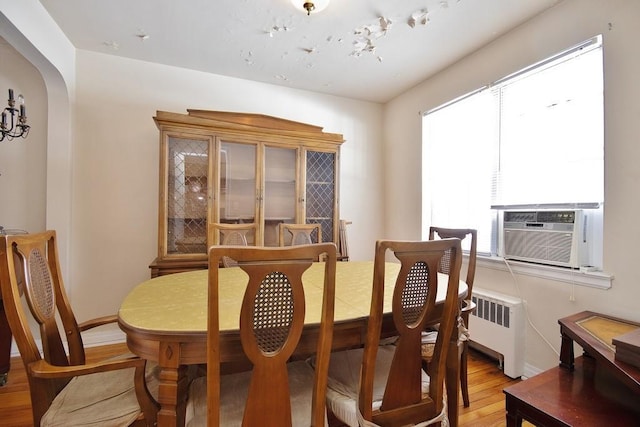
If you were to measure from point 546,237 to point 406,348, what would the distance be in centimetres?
154

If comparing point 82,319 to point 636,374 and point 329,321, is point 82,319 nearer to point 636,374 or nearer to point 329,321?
point 329,321

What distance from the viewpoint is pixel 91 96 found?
99.2 inches

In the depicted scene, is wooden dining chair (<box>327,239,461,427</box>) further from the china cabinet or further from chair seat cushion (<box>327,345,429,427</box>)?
the china cabinet

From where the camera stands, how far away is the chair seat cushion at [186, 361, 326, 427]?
100 cm

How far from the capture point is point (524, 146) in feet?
7.11

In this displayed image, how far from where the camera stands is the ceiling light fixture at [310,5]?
5.94 ft

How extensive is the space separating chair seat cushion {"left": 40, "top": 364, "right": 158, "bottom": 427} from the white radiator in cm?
218

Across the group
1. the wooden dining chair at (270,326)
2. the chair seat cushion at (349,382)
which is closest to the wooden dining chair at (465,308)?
the chair seat cushion at (349,382)

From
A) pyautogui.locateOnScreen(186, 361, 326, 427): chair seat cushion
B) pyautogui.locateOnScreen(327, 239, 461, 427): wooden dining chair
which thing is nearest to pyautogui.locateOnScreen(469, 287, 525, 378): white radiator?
pyautogui.locateOnScreen(327, 239, 461, 427): wooden dining chair

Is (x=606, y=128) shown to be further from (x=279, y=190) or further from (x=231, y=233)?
(x=231, y=233)

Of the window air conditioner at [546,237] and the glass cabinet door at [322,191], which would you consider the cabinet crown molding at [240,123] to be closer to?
the glass cabinet door at [322,191]

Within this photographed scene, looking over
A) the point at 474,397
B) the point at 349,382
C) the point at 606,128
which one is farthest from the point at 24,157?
the point at 606,128

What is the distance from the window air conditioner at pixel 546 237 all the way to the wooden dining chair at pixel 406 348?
128 cm

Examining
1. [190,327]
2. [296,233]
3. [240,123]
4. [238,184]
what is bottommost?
[190,327]
